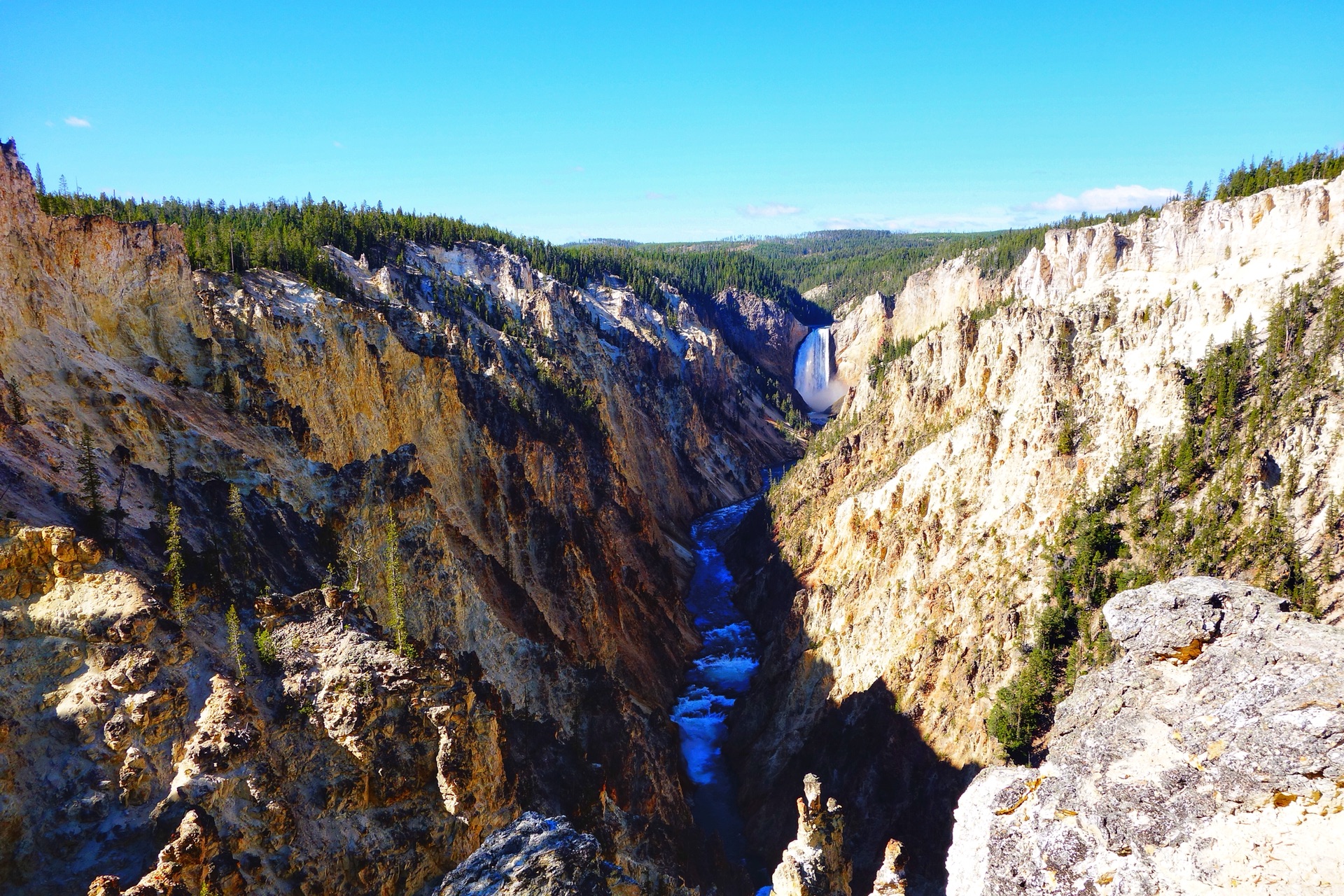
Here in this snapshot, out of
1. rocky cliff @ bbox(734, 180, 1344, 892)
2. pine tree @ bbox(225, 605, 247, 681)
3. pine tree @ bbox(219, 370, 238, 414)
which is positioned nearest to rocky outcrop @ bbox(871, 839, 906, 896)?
rocky cliff @ bbox(734, 180, 1344, 892)

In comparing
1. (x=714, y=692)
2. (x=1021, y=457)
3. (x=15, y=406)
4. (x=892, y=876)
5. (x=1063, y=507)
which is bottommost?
(x=714, y=692)

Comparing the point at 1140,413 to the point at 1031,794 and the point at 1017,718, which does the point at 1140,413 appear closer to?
the point at 1017,718

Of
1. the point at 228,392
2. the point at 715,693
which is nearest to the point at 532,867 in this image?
the point at 228,392

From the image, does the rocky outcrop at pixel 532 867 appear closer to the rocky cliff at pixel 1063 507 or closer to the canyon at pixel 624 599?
the canyon at pixel 624 599

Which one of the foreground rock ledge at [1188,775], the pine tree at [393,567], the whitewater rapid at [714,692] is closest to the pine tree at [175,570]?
the pine tree at [393,567]

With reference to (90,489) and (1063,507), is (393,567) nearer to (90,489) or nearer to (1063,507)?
(90,489)

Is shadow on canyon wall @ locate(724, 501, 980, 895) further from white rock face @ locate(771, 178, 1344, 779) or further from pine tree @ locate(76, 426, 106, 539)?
pine tree @ locate(76, 426, 106, 539)

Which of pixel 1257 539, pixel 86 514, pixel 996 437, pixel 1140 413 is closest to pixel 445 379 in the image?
pixel 86 514
